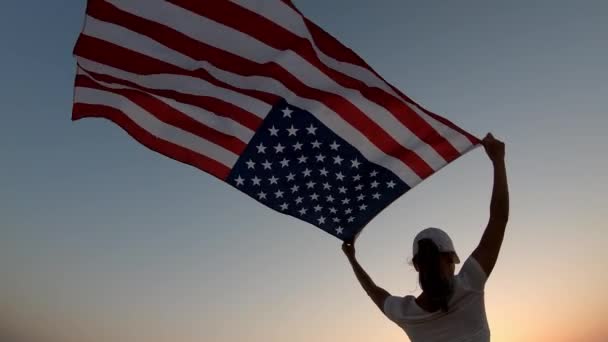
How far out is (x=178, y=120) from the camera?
6.05m

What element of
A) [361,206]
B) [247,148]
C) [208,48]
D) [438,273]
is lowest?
[438,273]

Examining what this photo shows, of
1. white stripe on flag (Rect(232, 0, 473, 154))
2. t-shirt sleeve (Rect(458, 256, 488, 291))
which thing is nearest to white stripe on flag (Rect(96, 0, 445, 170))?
white stripe on flag (Rect(232, 0, 473, 154))

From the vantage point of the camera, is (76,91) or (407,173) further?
(407,173)

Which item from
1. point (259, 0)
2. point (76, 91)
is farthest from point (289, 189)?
point (76, 91)

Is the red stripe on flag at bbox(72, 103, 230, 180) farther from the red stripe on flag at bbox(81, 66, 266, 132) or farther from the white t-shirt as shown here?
the white t-shirt

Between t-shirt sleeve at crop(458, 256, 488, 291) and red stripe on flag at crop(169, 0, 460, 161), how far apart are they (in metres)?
2.55

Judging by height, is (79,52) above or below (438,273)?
above

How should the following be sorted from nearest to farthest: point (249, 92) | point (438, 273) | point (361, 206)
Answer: point (438, 273) < point (249, 92) < point (361, 206)

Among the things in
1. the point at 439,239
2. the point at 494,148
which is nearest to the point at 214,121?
the point at 494,148

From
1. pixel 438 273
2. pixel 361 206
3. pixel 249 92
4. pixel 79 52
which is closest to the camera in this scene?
pixel 438 273

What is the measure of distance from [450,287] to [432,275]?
0.13 m

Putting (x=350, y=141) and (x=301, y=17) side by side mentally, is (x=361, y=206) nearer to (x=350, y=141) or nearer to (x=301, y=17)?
Result: (x=350, y=141)

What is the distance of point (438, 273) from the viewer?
3.44m

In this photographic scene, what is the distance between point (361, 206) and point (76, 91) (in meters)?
3.31
